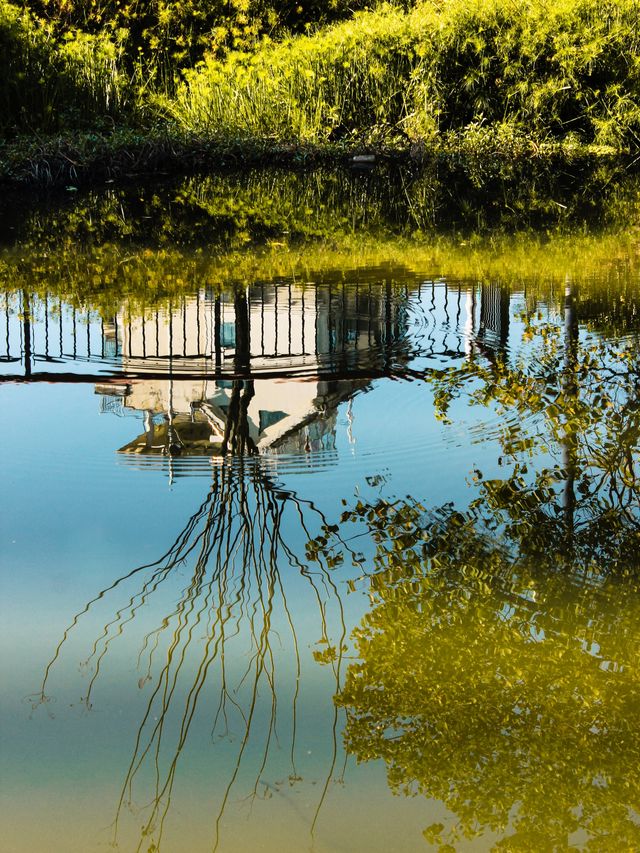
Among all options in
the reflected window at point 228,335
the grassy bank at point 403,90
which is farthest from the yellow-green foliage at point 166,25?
the reflected window at point 228,335

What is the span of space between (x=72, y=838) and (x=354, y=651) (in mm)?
809

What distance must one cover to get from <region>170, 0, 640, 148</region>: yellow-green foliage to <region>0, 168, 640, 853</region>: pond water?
32.3ft

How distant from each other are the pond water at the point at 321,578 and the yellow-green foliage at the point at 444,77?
388 inches

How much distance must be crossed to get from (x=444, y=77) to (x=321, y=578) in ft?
44.8

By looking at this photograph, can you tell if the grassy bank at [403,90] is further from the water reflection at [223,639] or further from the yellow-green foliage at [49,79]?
the water reflection at [223,639]

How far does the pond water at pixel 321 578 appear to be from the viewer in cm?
194

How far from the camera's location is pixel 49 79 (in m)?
13.4

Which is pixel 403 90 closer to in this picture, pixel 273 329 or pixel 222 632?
pixel 273 329

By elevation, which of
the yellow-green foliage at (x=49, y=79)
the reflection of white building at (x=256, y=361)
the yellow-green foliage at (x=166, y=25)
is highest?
the yellow-green foliage at (x=166, y=25)

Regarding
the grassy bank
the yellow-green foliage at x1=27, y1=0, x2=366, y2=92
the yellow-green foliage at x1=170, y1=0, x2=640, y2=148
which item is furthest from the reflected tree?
the yellow-green foliage at x1=27, y1=0, x2=366, y2=92

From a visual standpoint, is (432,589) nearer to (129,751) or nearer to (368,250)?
(129,751)

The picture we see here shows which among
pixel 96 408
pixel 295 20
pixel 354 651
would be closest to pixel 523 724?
pixel 354 651

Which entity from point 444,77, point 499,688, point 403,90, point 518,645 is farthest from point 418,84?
point 499,688

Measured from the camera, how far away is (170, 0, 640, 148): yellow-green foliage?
14.5 m
